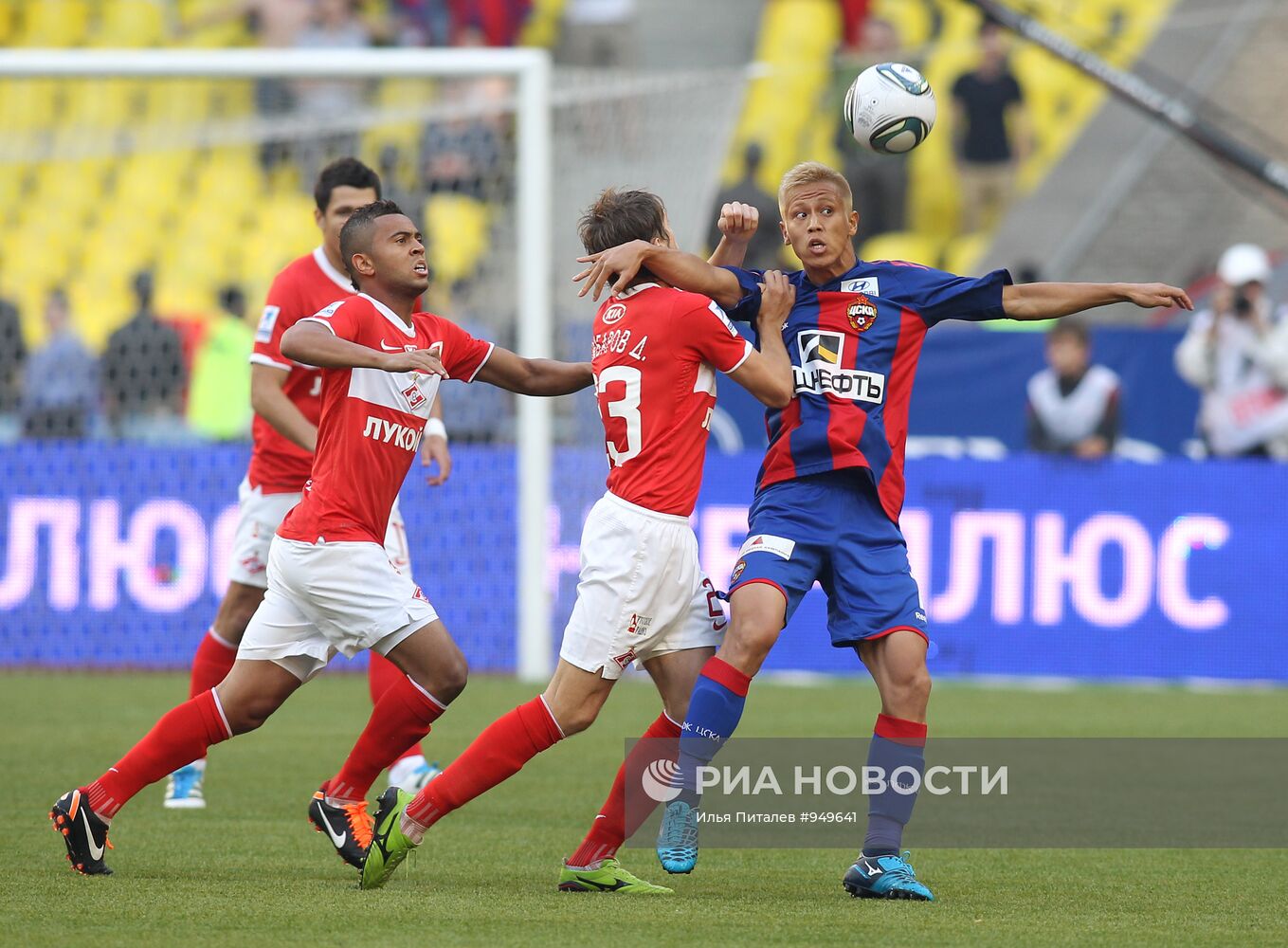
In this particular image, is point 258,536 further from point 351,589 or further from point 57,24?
point 57,24

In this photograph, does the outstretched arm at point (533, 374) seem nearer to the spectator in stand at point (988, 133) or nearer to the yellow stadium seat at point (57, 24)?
the spectator in stand at point (988, 133)

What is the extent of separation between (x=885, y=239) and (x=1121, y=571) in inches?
205

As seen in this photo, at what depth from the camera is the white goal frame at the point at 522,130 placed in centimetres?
1135

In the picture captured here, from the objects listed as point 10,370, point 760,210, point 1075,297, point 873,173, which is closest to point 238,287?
point 10,370

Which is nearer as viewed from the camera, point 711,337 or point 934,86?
point 711,337

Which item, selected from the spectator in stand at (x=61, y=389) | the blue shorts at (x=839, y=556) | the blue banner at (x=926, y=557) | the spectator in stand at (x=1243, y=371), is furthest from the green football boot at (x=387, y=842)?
the spectator in stand at (x=1243, y=371)

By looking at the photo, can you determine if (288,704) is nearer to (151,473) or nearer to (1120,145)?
(151,473)

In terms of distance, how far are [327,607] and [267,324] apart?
182 cm

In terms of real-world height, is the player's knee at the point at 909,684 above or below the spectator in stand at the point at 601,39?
below

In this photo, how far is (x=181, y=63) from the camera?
1131 cm

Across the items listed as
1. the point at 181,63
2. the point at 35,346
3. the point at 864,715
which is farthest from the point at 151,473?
the point at 864,715

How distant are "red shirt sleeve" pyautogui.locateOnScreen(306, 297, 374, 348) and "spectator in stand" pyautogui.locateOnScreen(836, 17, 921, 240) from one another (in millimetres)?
10954

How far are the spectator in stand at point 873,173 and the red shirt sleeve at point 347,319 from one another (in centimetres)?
1095

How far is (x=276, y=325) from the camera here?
6.96 metres
